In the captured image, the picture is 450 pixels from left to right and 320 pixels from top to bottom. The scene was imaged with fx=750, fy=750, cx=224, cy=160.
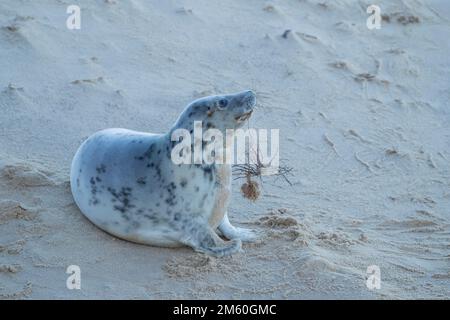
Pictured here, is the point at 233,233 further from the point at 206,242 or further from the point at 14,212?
the point at 14,212

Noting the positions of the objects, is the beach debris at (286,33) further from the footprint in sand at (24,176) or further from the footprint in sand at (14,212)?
the footprint in sand at (14,212)

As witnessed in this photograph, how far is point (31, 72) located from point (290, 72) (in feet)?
6.49

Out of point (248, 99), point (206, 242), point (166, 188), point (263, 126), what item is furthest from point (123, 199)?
point (263, 126)

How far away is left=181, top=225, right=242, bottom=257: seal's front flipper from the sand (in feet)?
0.19

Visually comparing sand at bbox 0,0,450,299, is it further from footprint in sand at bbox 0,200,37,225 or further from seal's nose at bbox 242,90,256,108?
seal's nose at bbox 242,90,256,108

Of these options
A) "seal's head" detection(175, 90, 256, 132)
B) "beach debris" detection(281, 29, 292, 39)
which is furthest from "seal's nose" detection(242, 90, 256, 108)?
"beach debris" detection(281, 29, 292, 39)

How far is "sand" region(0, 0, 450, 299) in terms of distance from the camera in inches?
135

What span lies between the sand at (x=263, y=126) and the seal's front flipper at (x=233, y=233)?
8cm

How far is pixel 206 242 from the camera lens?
11.6ft

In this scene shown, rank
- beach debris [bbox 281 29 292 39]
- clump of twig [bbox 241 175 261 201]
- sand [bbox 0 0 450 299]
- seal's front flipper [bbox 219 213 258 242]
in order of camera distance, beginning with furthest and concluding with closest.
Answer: beach debris [bbox 281 29 292 39]
clump of twig [bbox 241 175 261 201]
seal's front flipper [bbox 219 213 258 242]
sand [bbox 0 0 450 299]

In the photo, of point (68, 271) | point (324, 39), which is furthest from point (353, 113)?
point (68, 271)

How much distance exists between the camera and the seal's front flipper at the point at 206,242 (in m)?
3.51

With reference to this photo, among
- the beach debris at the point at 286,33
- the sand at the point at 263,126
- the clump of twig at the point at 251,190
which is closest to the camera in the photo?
the sand at the point at 263,126

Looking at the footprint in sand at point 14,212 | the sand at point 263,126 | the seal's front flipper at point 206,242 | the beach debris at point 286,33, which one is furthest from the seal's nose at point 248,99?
the beach debris at point 286,33
